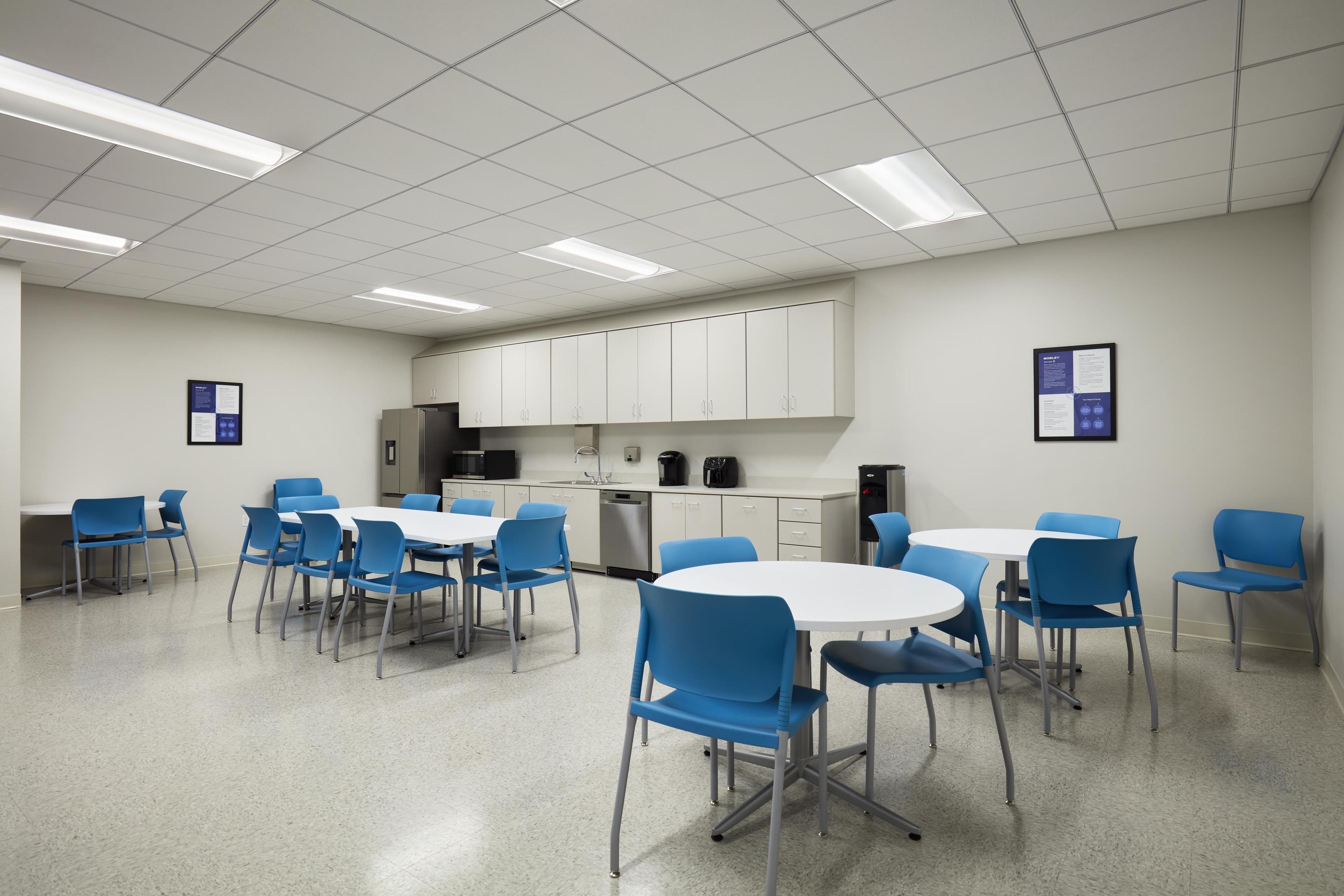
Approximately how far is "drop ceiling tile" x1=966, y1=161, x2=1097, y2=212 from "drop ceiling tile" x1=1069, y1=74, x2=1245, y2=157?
0.27 m

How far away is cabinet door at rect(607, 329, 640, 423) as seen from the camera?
23.2ft

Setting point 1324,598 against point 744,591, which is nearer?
point 744,591

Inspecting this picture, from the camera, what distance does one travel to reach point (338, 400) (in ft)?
27.2

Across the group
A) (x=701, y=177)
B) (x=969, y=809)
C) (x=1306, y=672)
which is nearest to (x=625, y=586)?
(x=701, y=177)

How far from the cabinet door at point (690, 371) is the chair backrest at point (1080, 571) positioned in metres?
3.74

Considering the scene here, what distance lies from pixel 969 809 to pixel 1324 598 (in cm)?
301

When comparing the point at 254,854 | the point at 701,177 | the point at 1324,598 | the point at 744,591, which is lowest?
the point at 254,854

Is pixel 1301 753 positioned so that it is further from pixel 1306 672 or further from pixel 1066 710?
pixel 1306 672

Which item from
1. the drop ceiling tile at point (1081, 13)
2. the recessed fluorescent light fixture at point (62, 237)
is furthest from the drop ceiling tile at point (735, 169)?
the recessed fluorescent light fixture at point (62, 237)

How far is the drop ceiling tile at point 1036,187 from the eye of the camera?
3787 millimetres

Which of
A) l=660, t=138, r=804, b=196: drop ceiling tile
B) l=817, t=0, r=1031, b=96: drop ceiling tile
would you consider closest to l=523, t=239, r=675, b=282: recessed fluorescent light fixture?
l=660, t=138, r=804, b=196: drop ceiling tile

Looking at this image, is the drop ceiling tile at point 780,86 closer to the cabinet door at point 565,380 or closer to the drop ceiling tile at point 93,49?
the drop ceiling tile at point 93,49

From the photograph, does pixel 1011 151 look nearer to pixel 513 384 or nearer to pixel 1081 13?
pixel 1081 13

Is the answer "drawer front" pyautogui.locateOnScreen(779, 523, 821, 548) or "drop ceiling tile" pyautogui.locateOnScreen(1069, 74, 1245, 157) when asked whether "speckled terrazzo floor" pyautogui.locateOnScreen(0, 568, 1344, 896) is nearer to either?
"drawer front" pyautogui.locateOnScreen(779, 523, 821, 548)
